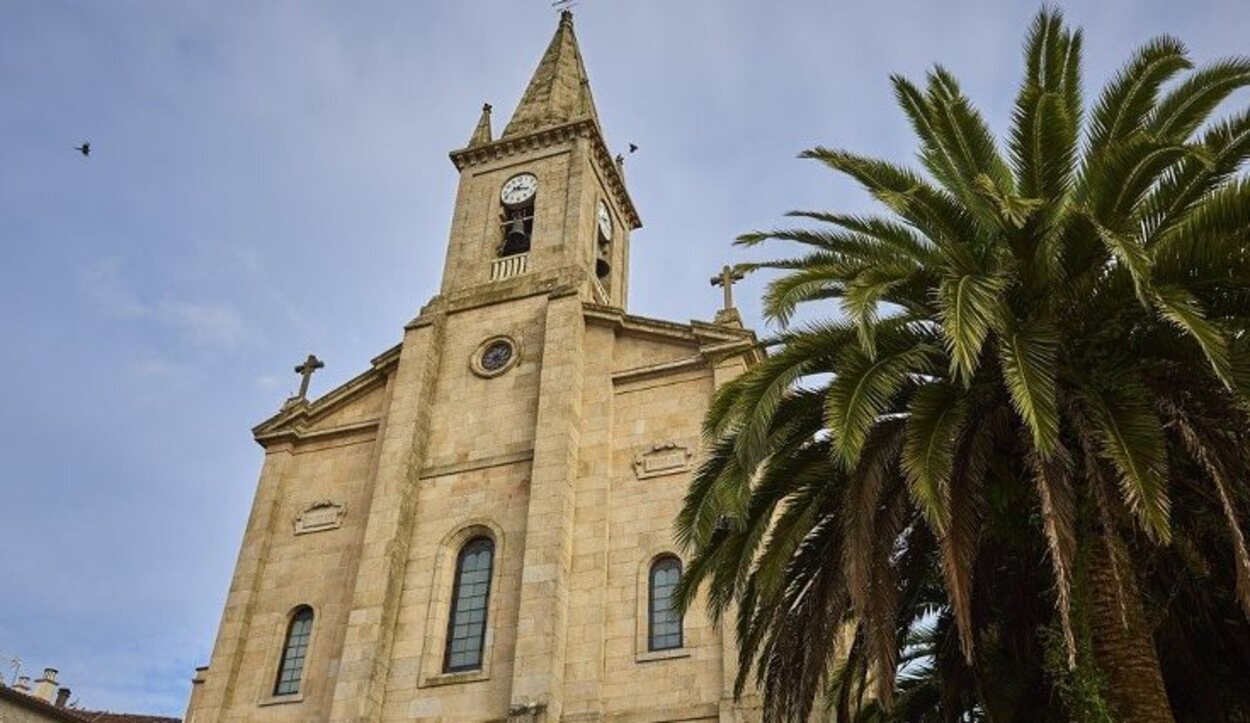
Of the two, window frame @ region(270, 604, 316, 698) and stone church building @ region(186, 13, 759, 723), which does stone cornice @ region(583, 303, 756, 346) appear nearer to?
stone church building @ region(186, 13, 759, 723)

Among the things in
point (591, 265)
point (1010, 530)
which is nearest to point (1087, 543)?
point (1010, 530)

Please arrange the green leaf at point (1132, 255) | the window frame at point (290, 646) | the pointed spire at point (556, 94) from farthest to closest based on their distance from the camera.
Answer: the pointed spire at point (556, 94), the window frame at point (290, 646), the green leaf at point (1132, 255)

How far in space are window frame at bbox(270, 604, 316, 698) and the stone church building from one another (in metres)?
0.04

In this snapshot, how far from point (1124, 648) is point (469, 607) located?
13.4 metres

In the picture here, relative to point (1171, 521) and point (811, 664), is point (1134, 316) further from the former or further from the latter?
point (811, 664)

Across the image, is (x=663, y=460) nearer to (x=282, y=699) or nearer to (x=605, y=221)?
(x=282, y=699)

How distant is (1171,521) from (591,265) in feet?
56.0

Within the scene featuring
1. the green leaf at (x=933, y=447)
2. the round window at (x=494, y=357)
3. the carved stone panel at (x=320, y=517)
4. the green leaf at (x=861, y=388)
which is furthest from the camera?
the round window at (x=494, y=357)

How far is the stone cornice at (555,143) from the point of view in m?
29.5

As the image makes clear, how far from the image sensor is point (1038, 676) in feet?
49.4

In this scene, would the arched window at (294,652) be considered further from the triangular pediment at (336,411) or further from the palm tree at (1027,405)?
the palm tree at (1027,405)

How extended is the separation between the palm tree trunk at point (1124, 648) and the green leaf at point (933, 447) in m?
1.93

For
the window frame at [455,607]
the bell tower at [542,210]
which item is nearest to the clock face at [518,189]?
the bell tower at [542,210]

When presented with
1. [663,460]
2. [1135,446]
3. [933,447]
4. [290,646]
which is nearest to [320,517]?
[290,646]
